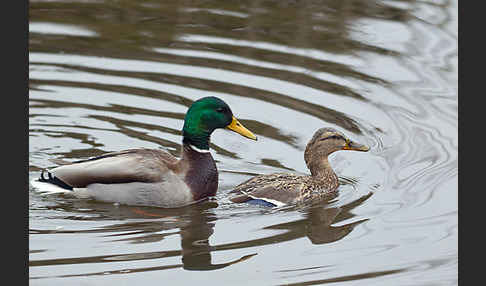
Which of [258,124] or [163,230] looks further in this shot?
[258,124]

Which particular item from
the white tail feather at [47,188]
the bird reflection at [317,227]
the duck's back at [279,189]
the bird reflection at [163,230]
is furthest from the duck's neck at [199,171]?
the white tail feather at [47,188]

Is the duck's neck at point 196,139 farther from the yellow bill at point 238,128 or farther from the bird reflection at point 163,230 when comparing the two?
the bird reflection at point 163,230

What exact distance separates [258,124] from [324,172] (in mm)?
1595

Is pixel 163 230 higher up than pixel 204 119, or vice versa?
pixel 204 119

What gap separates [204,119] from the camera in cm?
1067

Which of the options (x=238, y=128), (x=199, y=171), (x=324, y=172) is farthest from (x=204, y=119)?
(x=324, y=172)

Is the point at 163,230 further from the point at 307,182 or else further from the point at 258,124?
the point at 258,124

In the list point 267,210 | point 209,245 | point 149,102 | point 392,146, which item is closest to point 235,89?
point 149,102

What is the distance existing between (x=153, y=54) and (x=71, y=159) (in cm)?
289

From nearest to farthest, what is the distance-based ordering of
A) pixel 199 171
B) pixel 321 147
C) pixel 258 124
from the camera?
1. pixel 199 171
2. pixel 321 147
3. pixel 258 124

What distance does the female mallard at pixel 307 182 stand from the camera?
10.3 m

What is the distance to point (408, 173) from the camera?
35.9 feet

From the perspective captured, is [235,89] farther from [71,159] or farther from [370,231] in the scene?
[370,231]

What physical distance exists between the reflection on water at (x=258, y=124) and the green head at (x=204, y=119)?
57 cm
